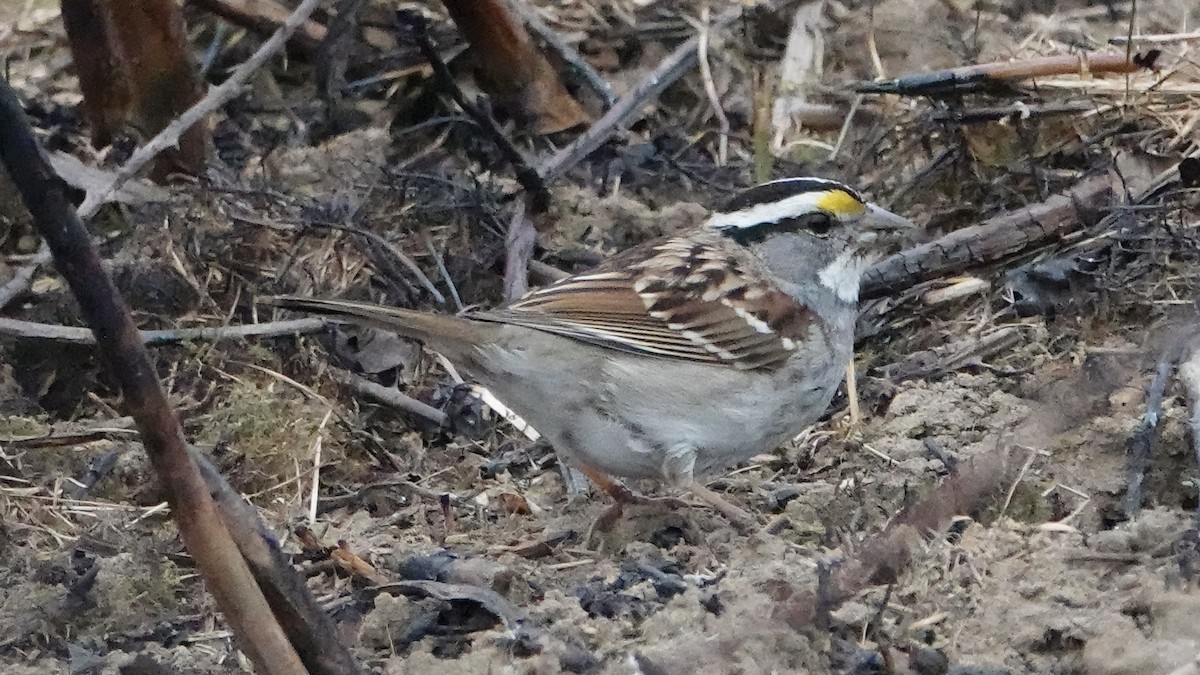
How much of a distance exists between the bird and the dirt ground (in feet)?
0.72

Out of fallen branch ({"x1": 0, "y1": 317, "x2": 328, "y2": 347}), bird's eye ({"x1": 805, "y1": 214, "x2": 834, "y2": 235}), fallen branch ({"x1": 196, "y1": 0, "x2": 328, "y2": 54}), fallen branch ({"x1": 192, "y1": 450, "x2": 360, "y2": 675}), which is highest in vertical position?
fallen branch ({"x1": 192, "y1": 450, "x2": 360, "y2": 675})

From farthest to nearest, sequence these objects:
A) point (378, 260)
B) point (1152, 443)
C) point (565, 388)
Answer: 1. point (378, 260)
2. point (565, 388)
3. point (1152, 443)

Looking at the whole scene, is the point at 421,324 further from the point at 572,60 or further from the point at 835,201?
the point at 572,60

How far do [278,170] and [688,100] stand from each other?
1.81m

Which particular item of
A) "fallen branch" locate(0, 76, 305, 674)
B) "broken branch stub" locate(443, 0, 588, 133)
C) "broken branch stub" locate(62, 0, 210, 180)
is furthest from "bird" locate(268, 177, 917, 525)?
"broken branch stub" locate(62, 0, 210, 180)

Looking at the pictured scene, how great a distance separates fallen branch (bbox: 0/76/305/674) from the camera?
6.10ft

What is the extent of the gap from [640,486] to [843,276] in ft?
2.91

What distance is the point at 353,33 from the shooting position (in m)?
6.30

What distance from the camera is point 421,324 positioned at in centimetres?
384

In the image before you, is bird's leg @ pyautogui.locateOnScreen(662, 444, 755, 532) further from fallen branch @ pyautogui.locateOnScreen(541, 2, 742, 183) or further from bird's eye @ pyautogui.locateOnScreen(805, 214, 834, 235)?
fallen branch @ pyautogui.locateOnScreen(541, 2, 742, 183)

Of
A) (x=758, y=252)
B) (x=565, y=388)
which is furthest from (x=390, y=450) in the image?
(x=758, y=252)

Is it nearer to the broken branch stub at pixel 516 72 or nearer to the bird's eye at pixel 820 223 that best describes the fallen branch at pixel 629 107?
the broken branch stub at pixel 516 72

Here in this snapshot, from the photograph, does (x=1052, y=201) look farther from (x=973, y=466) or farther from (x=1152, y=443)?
(x=973, y=466)

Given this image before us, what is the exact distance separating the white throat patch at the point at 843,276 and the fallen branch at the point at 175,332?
1.62 meters
